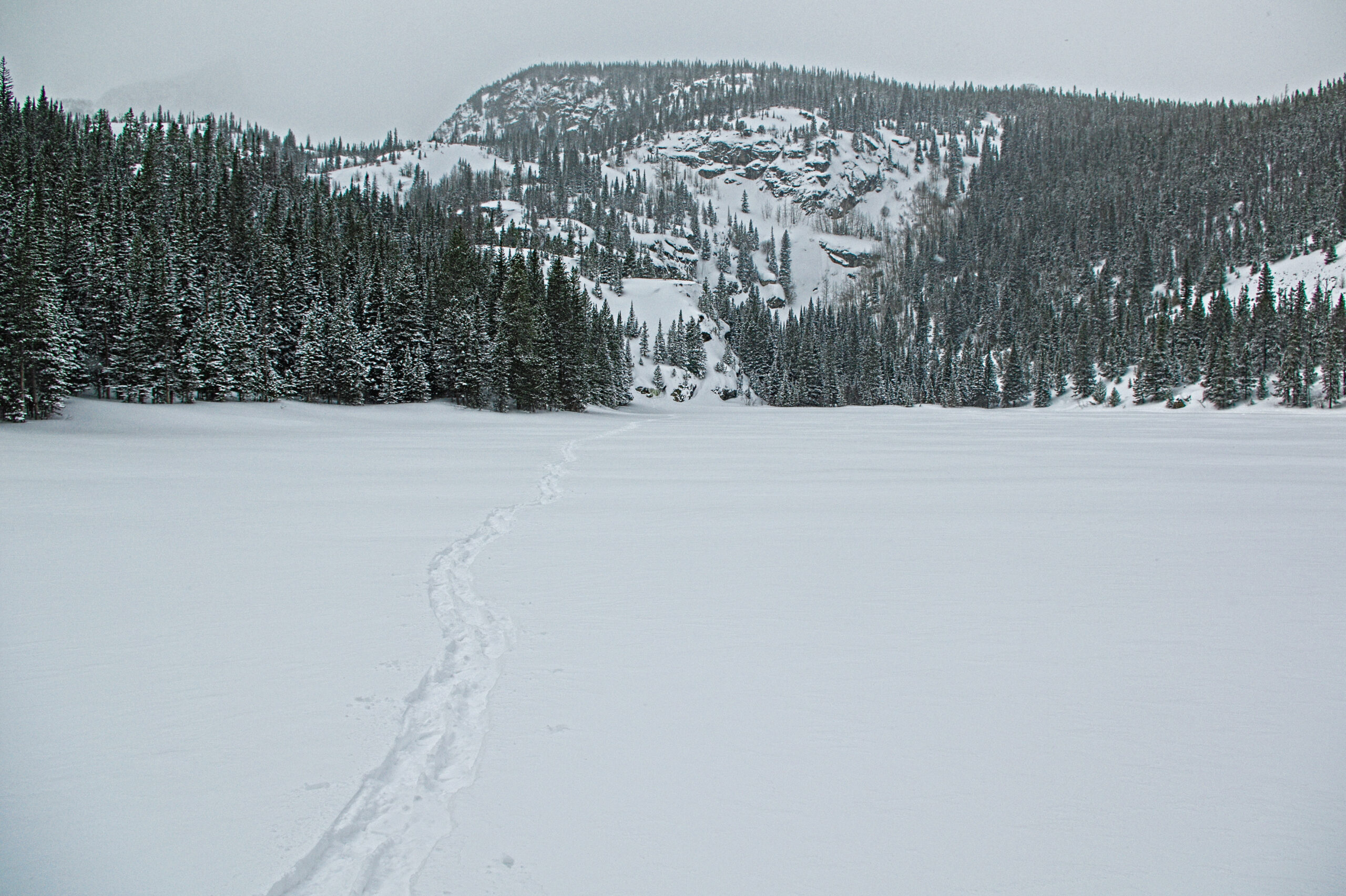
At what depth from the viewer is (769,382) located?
13888 centimetres

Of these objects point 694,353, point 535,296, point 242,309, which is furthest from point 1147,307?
point 242,309

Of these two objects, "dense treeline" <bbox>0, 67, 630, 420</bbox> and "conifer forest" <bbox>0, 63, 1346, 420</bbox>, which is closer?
"dense treeline" <bbox>0, 67, 630, 420</bbox>

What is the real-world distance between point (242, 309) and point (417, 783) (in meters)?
55.6

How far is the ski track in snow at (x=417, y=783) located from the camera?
3682 mm

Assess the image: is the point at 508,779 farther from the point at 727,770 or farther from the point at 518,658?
the point at 518,658

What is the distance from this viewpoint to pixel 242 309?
165ft

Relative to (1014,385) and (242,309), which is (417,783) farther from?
(1014,385)

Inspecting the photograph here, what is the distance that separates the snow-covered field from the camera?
3.87 metres

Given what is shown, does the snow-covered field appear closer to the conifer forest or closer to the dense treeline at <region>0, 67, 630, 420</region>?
the dense treeline at <region>0, 67, 630, 420</region>

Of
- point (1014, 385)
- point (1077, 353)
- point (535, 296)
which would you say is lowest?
point (1014, 385)

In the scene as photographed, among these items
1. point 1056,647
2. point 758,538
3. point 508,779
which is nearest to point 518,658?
point 508,779

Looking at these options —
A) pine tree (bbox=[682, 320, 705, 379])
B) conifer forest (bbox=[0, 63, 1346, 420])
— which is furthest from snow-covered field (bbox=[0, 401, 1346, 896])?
pine tree (bbox=[682, 320, 705, 379])

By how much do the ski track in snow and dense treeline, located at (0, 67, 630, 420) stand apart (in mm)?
40482

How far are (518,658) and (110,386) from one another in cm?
5421
